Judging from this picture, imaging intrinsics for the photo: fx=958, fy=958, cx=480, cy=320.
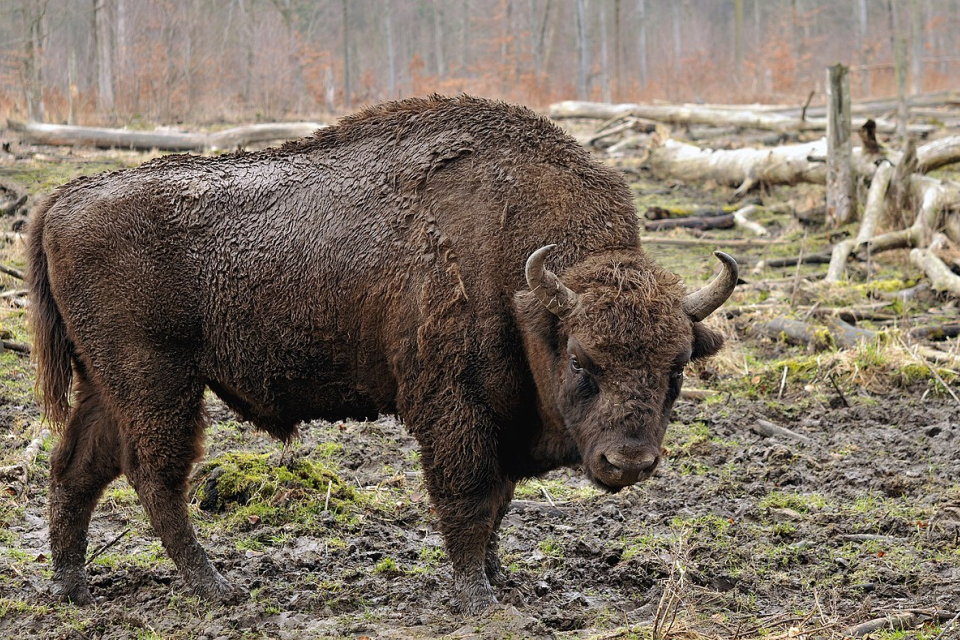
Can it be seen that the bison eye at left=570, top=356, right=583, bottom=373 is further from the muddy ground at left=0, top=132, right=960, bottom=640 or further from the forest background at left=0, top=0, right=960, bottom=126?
the forest background at left=0, top=0, right=960, bottom=126

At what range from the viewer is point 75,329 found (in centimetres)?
493

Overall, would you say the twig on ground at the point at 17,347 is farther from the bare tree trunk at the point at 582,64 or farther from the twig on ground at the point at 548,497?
the bare tree trunk at the point at 582,64

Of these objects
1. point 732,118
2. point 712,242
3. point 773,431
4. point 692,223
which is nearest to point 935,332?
point 773,431

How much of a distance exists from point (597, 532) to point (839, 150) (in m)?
8.60

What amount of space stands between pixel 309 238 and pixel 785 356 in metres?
5.00

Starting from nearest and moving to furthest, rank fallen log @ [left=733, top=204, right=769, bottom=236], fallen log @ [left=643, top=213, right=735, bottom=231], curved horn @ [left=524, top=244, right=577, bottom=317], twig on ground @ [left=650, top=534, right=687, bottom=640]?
1. twig on ground @ [left=650, top=534, right=687, bottom=640]
2. curved horn @ [left=524, top=244, right=577, bottom=317]
3. fallen log @ [left=733, top=204, right=769, bottom=236]
4. fallen log @ [left=643, top=213, right=735, bottom=231]

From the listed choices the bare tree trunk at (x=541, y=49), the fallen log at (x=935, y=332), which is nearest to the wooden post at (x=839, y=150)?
the fallen log at (x=935, y=332)

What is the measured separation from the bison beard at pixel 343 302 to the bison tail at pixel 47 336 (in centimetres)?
1

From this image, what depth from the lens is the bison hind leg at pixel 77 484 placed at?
4.82m

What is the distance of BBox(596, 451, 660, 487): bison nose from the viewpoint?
13.0 ft

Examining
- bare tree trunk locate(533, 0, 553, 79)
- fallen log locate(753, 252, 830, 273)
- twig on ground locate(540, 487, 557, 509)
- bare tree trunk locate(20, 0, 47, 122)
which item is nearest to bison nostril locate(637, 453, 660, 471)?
twig on ground locate(540, 487, 557, 509)

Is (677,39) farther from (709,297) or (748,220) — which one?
(709,297)

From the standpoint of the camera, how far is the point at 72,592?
4742mm

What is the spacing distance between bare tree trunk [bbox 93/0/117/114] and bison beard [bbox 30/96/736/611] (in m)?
15.9
